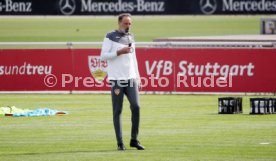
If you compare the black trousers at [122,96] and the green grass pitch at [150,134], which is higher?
the black trousers at [122,96]

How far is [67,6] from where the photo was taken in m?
52.0

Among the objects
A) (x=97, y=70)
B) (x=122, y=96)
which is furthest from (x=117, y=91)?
(x=97, y=70)

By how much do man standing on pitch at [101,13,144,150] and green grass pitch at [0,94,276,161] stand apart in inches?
17.1

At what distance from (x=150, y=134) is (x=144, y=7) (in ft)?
114

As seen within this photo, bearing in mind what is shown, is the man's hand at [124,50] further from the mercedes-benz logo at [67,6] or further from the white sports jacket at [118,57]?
the mercedes-benz logo at [67,6]

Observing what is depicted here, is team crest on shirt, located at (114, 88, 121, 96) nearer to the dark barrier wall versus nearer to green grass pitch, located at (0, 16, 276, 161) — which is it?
green grass pitch, located at (0, 16, 276, 161)

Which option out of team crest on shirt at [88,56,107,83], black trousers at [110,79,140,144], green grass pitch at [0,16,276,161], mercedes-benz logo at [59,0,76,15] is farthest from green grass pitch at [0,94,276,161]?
mercedes-benz logo at [59,0,76,15]

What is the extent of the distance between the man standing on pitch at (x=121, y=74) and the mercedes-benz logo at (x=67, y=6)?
36054mm

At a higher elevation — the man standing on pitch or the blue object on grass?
the man standing on pitch

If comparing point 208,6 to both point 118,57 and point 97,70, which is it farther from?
point 118,57

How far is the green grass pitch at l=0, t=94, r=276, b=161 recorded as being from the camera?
15375 mm

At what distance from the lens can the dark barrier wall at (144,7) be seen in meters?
52.0

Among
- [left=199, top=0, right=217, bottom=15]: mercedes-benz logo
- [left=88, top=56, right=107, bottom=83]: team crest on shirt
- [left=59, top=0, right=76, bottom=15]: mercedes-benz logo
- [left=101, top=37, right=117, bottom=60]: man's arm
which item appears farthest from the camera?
[left=199, top=0, right=217, bottom=15]: mercedes-benz logo

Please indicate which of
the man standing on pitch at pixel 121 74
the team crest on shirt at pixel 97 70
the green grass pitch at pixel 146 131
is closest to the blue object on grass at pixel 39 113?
the green grass pitch at pixel 146 131
